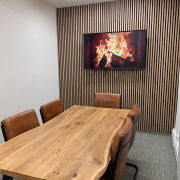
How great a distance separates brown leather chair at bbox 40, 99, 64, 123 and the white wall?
2.88 feet

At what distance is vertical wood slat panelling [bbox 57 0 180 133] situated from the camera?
378 centimetres

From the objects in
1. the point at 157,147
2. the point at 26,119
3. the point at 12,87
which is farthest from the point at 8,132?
the point at 157,147

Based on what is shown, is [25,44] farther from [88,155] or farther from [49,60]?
[88,155]

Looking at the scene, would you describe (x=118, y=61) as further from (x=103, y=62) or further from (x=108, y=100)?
(x=108, y=100)

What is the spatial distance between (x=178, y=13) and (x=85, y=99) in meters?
2.57

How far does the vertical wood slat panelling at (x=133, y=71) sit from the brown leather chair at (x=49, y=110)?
1637 millimetres

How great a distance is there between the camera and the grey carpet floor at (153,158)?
256 cm

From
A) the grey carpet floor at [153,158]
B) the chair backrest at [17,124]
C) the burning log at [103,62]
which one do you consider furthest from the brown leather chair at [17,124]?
the burning log at [103,62]

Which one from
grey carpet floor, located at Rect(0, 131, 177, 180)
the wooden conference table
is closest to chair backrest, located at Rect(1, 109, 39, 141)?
the wooden conference table

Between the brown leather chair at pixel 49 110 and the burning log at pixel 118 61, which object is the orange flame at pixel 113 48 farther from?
the brown leather chair at pixel 49 110

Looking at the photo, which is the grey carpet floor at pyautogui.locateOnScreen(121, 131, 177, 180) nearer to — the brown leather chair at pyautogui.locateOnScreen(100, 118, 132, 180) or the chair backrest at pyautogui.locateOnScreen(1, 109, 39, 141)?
the brown leather chair at pyautogui.locateOnScreen(100, 118, 132, 180)

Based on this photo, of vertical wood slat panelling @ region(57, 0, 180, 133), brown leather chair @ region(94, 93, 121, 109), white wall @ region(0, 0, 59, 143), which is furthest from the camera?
vertical wood slat panelling @ region(57, 0, 180, 133)

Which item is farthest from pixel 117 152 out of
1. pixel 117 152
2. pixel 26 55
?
pixel 26 55

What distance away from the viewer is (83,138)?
183cm
